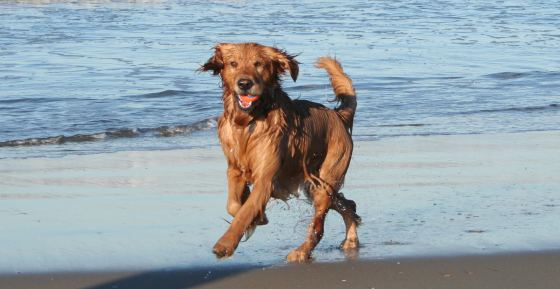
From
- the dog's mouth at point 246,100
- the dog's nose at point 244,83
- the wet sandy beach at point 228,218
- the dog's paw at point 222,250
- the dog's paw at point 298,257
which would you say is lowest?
the wet sandy beach at point 228,218

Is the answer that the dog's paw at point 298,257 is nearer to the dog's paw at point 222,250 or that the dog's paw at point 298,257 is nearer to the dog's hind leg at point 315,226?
the dog's hind leg at point 315,226

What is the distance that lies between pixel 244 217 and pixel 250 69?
0.76 m

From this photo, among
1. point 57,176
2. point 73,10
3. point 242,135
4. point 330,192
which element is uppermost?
point 242,135

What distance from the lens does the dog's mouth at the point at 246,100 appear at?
18.2ft

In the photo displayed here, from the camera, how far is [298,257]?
609cm

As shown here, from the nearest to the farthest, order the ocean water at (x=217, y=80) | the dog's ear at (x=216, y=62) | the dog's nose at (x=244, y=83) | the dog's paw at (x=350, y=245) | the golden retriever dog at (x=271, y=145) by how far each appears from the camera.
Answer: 1. the dog's nose at (x=244, y=83)
2. the golden retriever dog at (x=271, y=145)
3. the dog's ear at (x=216, y=62)
4. the dog's paw at (x=350, y=245)
5. the ocean water at (x=217, y=80)

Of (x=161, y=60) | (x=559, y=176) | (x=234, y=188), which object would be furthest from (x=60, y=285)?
(x=161, y=60)

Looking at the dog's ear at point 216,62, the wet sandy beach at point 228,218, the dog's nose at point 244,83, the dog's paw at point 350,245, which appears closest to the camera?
the dog's nose at point 244,83

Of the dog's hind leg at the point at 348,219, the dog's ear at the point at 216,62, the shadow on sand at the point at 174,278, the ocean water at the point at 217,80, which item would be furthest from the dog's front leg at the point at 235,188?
the ocean water at the point at 217,80

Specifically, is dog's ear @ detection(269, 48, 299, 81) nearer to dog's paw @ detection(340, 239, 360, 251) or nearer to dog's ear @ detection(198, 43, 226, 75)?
dog's ear @ detection(198, 43, 226, 75)

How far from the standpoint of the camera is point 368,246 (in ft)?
21.2

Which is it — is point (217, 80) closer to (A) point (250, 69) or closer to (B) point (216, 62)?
(B) point (216, 62)

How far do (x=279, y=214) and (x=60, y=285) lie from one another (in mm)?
2130

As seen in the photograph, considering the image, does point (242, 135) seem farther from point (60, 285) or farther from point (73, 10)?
point (73, 10)
